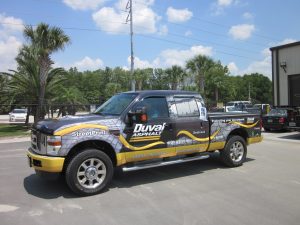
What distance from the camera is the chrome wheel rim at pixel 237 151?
9.09 m

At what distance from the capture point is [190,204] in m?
5.93

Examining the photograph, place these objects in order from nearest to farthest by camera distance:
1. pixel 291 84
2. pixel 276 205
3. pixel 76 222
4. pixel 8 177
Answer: pixel 76 222, pixel 276 205, pixel 8 177, pixel 291 84

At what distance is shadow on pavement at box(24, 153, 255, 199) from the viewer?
6.74m

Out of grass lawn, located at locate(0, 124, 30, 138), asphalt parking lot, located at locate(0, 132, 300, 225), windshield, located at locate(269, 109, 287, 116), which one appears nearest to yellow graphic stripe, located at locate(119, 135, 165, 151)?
asphalt parking lot, located at locate(0, 132, 300, 225)

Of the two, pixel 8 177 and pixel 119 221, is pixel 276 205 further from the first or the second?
pixel 8 177

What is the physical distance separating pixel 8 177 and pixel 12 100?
1481 centimetres

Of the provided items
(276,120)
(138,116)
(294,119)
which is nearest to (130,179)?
(138,116)

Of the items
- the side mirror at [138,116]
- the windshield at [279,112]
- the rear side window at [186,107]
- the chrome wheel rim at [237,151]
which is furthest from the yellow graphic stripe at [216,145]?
the windshield at [279,112]

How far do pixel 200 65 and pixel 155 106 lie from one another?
4330 cm

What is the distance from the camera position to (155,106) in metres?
7.64

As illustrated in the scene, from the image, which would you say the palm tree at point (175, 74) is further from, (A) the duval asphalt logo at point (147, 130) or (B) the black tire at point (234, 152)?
(A) the duval asphalt logo at point (147, 130)

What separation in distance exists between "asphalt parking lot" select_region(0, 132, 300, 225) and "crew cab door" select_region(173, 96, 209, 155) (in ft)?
2.19

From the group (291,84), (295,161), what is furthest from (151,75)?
(295,161)

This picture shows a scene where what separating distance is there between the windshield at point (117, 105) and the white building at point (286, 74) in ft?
65.8
